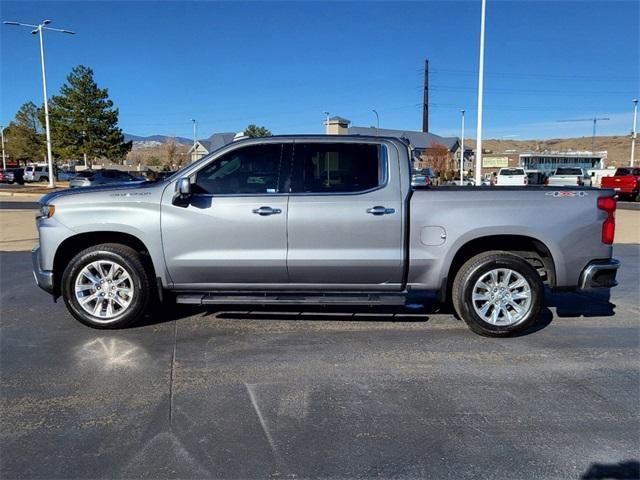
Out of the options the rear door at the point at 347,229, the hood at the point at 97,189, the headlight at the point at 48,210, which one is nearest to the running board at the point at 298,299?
the rear door at the point at 347,229

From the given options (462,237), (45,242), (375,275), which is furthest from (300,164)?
(45,242)

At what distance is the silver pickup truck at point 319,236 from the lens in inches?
202

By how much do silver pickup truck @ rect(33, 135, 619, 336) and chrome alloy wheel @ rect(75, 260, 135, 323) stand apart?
0.4 inches

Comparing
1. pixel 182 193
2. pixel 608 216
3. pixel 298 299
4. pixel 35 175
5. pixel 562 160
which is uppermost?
pixel 562 160

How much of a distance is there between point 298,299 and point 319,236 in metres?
0.66

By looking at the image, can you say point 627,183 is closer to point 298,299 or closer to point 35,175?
point 298,299

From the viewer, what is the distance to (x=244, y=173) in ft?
17.5

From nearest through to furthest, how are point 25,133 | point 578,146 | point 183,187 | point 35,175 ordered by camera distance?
point 183,187 → point 35,175 → point 25,133 → point 578,146

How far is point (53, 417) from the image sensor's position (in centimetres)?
357

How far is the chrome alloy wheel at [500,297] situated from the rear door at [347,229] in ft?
2.69

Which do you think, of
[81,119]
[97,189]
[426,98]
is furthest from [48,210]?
[426,98]

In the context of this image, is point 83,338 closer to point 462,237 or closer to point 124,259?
point 124,259

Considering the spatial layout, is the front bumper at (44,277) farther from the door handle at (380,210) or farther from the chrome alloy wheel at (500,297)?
the chrome alloy wheel at (500,297)

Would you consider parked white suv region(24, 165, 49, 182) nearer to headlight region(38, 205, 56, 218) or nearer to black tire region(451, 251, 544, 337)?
headlight region(38, 205, 56, 218)
